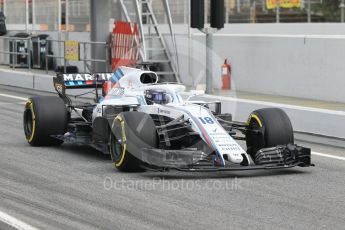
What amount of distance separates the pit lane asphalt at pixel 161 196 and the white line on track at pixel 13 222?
0.08 metres

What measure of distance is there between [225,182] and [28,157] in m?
3.20

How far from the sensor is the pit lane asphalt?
8.26 m

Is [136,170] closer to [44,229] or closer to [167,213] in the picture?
[167,213]

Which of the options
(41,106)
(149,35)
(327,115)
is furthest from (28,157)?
(149,35)

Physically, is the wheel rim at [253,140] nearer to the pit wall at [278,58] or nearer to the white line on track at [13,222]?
the white line on track at [13,222]

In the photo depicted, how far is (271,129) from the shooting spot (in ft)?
37.0

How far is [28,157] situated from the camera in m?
12.3

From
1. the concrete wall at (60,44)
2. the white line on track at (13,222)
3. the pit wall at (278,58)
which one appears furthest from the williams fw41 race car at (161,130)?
the concrete wall at (60,44)

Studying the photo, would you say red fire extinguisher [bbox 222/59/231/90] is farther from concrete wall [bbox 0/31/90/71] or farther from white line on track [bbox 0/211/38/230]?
white line on track [bbox 0/211/38/230]

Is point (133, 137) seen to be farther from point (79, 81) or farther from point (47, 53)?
point (47, 53)

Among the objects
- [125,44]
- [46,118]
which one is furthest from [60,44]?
[46,118]

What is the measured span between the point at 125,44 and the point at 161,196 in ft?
51.6

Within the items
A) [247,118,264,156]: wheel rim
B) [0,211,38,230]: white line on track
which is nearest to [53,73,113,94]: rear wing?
[247,118,264,156]: wheel rim

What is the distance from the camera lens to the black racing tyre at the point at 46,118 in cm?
1287
